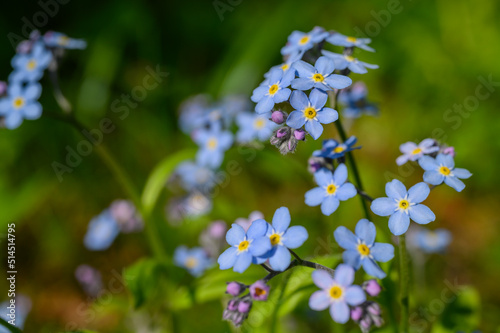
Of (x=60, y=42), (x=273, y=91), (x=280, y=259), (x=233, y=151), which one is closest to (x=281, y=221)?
(x=280, y=259)

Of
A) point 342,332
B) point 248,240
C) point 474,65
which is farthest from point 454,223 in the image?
point 248,240

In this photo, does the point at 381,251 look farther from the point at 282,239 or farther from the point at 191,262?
the point at 191,262

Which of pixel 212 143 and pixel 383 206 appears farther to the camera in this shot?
pixel 212 143

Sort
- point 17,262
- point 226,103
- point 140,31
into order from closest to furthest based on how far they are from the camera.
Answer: point 226,103 → point 17,262 → point 140,31

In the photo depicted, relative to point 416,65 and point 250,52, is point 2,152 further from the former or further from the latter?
point 416,65

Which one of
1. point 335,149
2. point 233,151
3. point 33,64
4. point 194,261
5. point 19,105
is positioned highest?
point 33,64

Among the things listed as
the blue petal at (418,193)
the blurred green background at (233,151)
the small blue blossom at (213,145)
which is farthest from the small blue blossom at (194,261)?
the blue petal at (418,193)

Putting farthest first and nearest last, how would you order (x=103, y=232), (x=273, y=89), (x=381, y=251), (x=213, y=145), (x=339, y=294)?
1. (x=103, y=232)
2. (x=213, y=145)
3. (x=273, y=89)
4. (x=381, y=251)
5. (x=339, y=294)

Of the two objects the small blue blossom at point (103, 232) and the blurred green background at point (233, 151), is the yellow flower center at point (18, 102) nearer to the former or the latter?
the small blue blossom at point (103, 232)
